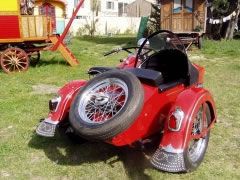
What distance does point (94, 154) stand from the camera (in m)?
4.80

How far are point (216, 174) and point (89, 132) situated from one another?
160 centimetres

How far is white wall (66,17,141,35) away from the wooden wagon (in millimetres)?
17033

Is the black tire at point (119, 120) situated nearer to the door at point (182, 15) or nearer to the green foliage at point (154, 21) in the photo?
the door at point (182, 15)

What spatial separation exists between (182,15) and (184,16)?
0.43ft

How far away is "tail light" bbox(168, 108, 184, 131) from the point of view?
3.92 m

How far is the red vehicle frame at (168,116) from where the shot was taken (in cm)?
389

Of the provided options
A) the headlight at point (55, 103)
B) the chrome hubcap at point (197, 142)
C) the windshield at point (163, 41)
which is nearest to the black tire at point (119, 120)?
the headlight at point (55, 103)

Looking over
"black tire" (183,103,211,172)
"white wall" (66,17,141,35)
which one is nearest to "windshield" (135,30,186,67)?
"black tire" (183,103,211,172)

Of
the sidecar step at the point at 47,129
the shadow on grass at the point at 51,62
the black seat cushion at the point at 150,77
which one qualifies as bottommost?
the sidecar step at the point at 47,129

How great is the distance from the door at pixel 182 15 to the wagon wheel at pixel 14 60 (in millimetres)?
10609

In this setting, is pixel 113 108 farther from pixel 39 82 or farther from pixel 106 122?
pixel 39 82

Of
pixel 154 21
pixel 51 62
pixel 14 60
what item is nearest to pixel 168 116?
pixel 14 60

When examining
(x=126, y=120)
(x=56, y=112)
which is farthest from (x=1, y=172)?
(x=126, y=120)

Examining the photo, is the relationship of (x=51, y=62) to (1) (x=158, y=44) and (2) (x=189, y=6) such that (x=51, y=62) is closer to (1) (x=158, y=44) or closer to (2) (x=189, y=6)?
(1) (x=158, y=44)
